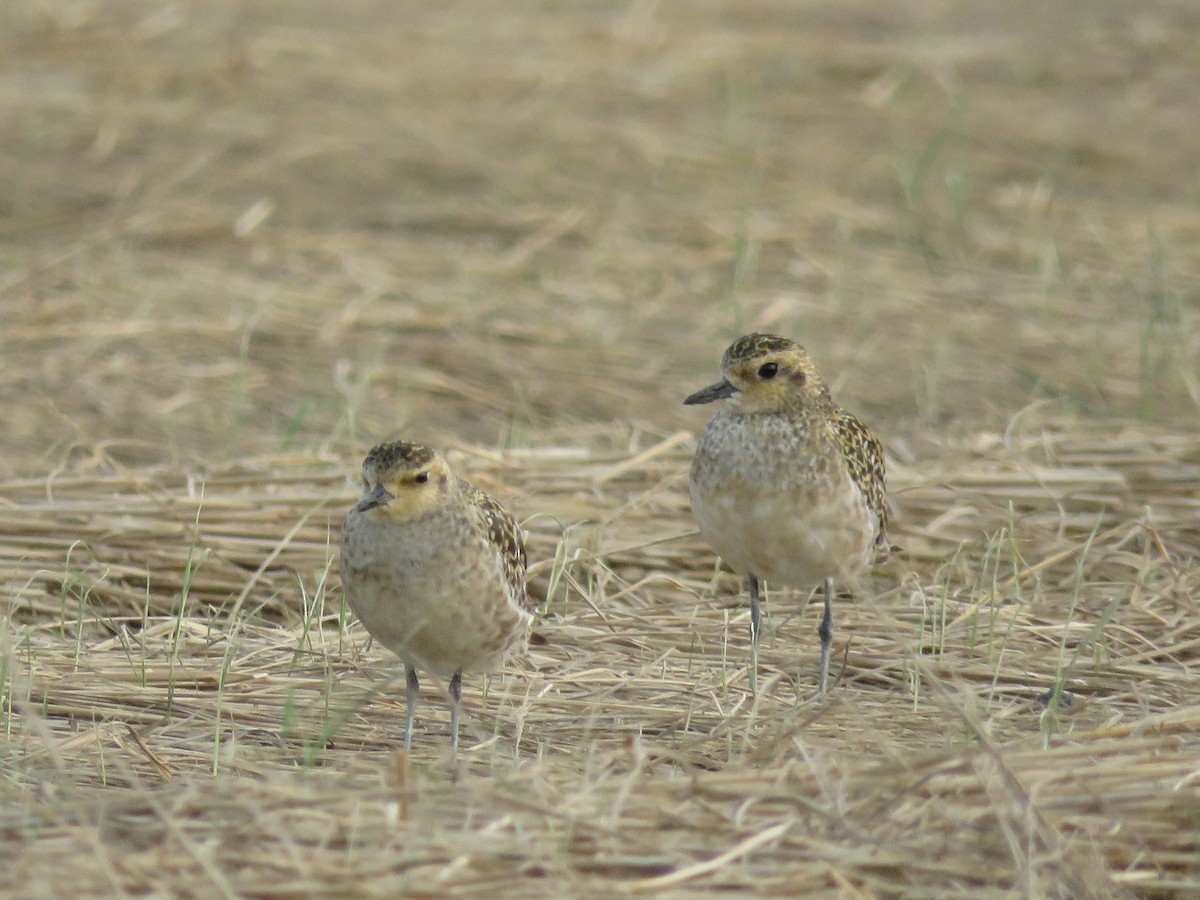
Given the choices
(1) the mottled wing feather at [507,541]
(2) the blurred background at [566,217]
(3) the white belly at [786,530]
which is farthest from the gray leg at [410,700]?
(2) the blurred background at [566,217]

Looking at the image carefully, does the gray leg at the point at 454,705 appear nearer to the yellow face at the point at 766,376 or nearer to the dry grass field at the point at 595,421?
the dry grass field at the point at 595,421

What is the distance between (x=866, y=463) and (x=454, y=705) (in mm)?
1853

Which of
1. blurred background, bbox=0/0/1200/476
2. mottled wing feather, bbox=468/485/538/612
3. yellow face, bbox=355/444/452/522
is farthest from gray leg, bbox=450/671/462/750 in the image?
blurred background, bbox=0/0/1200/476

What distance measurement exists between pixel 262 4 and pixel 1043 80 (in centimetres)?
611

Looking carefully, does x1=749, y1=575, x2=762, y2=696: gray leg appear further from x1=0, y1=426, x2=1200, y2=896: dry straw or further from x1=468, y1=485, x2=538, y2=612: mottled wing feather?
x1=468, y1=485, x2=538, y2=612: mottled wing feather

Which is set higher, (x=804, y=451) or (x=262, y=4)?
(x=262, y=4)

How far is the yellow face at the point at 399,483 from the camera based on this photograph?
5.44 m

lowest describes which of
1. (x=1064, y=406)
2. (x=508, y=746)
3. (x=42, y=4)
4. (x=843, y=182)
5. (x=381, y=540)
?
(x=508, y=746)

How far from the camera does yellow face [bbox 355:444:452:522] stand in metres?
5.44

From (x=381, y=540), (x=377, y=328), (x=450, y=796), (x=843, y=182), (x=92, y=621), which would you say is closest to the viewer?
(x=450, y=796)

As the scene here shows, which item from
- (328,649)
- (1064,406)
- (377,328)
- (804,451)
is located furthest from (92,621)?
(1064,406)

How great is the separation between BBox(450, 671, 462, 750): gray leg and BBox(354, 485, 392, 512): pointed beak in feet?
1.86

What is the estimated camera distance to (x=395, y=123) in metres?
13.3

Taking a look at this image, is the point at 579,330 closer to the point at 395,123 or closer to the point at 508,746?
the point at 395,123
